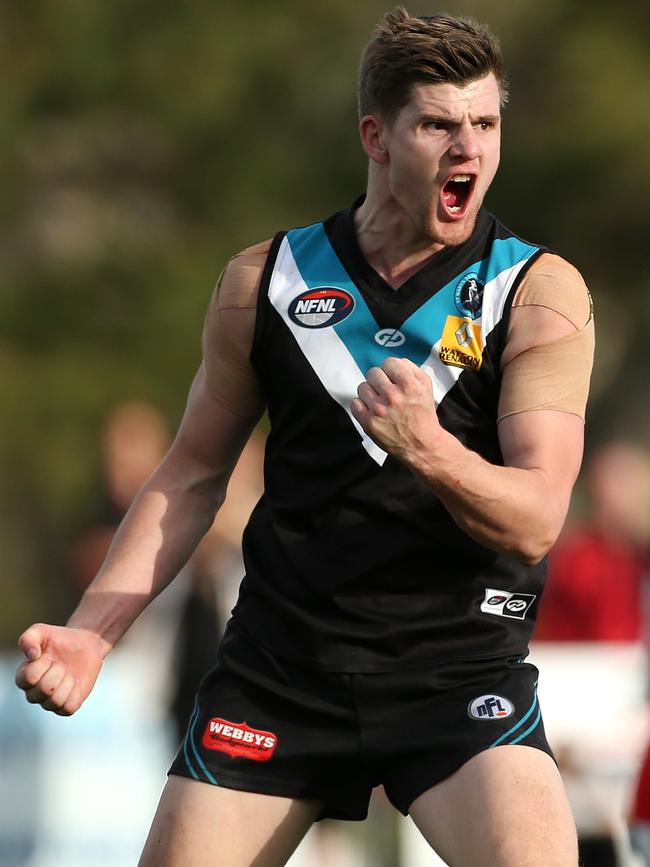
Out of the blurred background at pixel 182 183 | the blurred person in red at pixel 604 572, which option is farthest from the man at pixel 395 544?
the blurred background at pixel 182 183

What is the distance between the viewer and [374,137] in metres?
4.54

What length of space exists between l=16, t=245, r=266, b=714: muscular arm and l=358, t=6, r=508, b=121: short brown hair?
0.57 m

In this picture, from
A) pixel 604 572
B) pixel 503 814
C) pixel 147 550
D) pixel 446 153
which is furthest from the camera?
pixel 604 572

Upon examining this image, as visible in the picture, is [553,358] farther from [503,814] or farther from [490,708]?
[503,814]

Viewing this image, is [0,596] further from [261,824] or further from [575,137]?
[261,824]

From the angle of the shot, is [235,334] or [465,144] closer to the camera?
[465,144]

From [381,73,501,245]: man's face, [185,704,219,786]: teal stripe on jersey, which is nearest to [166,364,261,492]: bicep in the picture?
[185,704,219,786]: teal stripe on jersey

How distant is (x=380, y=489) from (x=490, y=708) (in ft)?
2.00

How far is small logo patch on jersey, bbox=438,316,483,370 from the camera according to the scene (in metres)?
4.25

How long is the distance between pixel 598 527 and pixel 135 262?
1040 cm

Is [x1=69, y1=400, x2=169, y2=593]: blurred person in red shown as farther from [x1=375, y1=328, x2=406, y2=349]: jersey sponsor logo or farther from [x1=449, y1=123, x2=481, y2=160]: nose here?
[x1=449, y1=123, x2=481, y2=160]: nose

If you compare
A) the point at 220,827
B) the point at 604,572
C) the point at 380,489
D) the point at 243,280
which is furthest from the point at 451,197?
the point at 604,572

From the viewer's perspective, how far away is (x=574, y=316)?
4215 millimetres

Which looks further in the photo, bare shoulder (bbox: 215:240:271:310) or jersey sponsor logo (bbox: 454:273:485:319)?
bare shoulder (bbox: 215:240:271:310)
